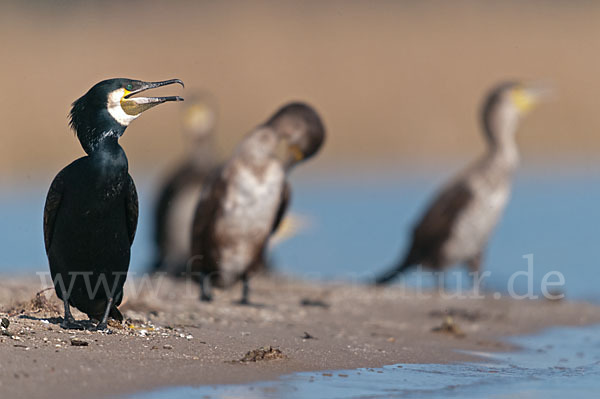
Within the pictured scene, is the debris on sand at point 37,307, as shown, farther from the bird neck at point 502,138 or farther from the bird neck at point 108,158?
the bird neck at point 502,138

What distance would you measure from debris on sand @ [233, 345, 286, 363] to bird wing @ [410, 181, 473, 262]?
5570 millimetres

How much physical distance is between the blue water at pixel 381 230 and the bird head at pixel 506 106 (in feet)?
4.42

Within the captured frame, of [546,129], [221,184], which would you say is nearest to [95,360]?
[221,184]

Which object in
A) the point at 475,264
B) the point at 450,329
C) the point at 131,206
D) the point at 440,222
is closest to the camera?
the point at 131,206

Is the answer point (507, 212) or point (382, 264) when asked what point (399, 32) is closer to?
point (507, 212)

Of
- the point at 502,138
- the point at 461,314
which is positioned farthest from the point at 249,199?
the point at 502,138

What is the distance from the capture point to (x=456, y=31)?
3631 cm

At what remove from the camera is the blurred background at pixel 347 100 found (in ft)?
49.4

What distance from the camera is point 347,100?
28516 mm

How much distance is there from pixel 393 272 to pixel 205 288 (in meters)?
2.84

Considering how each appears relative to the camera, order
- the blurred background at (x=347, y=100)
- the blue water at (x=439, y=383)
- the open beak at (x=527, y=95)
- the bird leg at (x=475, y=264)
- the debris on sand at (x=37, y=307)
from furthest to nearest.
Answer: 1. the blurred background at (x=347, y=100)
2. the open beak at (x=527, y=95)
3. the bird leg at (x=475, y=264)
4. the debris on sand at (x=37, y=307)
5. the blue water at (x=439, y=383)

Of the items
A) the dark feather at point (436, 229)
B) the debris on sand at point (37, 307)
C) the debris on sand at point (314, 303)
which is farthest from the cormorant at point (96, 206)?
the dark feather at point (436, 229)

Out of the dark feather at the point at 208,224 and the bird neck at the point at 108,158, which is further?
the dark feather at the point at 208,224

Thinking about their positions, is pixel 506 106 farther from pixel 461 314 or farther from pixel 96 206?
pixel 96 206
